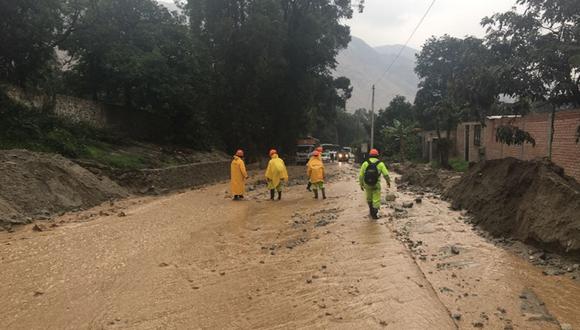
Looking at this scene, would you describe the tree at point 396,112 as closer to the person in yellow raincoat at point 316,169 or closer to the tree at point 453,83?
the tree at point 453,83

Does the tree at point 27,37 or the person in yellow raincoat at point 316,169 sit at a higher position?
the tree at point 27,37

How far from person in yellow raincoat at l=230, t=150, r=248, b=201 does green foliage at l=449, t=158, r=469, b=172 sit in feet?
42.7

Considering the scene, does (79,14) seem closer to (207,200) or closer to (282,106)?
(207,200)

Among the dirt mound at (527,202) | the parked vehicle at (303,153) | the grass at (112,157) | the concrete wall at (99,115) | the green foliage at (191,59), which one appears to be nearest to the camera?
the dirt mound at (527,202)

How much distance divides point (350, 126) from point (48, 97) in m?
88.5

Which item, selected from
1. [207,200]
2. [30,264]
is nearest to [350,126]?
[207,200]

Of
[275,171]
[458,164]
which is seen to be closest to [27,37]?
[275,171]

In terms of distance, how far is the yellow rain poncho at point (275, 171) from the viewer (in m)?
15.7

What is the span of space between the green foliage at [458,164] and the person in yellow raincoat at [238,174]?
13.0 meters

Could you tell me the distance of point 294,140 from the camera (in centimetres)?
4128

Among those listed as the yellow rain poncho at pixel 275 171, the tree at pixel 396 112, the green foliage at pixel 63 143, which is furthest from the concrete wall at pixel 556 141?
the tree at pixel 396 112

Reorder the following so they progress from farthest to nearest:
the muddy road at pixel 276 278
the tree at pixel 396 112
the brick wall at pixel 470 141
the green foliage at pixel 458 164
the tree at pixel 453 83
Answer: the tree at pixel 396 112
the green foliage at pixel 458 164
the brick wall at pixel 470 141
the tree at pixel 453 83
the muddy road at pixel 276 278

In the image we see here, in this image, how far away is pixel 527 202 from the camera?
346 inches

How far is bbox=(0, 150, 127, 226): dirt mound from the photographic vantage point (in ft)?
38.2
